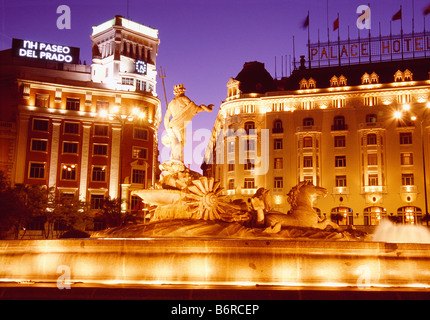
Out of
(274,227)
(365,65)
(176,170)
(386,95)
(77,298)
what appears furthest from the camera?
(365,65)

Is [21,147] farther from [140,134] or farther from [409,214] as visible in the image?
[409,214]

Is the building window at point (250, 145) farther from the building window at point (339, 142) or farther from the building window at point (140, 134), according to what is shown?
the building window at point (140, 134)

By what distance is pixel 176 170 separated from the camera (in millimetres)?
17297

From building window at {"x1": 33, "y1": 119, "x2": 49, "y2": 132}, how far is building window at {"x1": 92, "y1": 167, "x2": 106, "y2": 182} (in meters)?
7.14

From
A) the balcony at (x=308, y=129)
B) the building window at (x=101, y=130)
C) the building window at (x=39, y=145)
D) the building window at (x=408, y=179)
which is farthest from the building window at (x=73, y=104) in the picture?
the building window at (x=408, y=179)

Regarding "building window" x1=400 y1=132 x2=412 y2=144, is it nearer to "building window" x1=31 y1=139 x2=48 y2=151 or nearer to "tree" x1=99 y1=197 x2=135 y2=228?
"tree" x1=99 y1=197 x2=135 y2=228

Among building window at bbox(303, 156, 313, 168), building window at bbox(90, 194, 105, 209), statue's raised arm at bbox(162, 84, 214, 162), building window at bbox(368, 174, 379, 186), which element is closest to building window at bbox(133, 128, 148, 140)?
building window at bbox(90, 194, 105, 209)

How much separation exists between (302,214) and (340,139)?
4890 cm

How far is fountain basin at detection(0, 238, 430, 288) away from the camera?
1142 centimetres

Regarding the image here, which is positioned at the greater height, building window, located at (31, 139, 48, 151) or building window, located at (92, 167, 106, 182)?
building window, located at (31, 139, 48, 151)

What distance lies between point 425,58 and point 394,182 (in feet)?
56.1

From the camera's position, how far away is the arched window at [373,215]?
2320 inches
